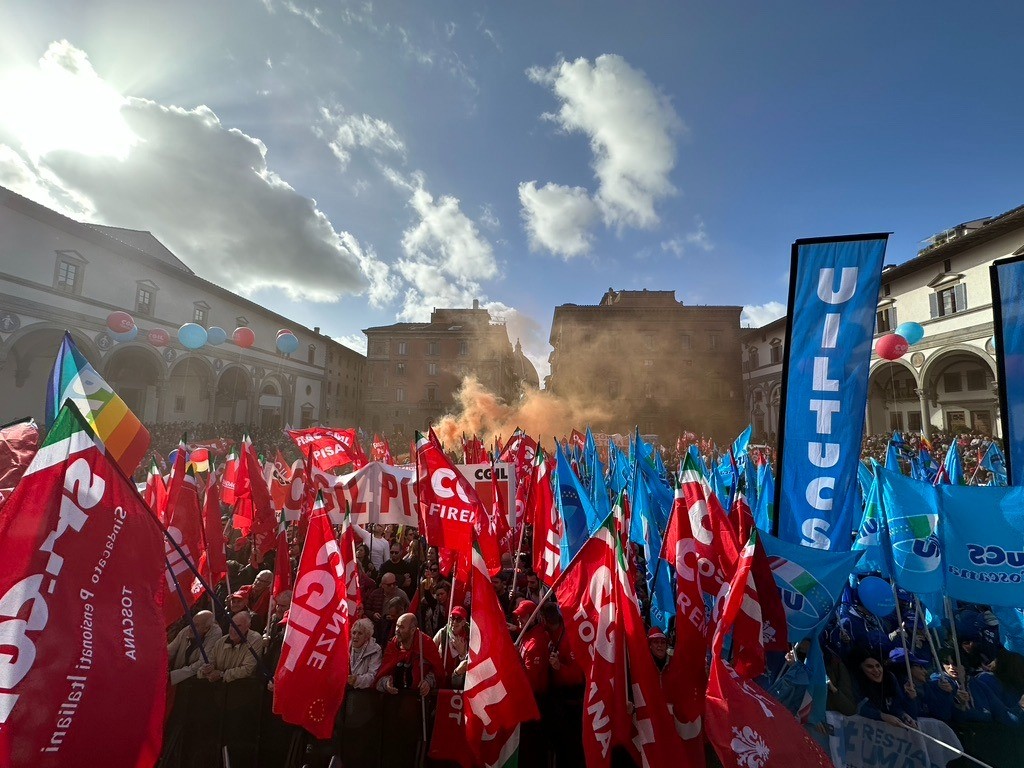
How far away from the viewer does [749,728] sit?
10.4 ft

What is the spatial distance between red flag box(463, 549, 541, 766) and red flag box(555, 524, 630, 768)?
0.44 meters

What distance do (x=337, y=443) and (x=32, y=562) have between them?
24.7 ft

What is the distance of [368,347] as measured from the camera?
171ft

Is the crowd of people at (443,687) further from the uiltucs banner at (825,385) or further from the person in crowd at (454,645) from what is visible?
the uiltucs banner at (825,385)

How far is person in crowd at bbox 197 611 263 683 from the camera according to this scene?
4305 millimetres

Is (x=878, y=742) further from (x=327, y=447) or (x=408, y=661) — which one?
(x=327, y=447)

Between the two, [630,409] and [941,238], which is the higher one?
[941,238]

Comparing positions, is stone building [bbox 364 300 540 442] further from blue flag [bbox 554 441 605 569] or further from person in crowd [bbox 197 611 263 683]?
person in crowd [bbox 197 611 263 683]

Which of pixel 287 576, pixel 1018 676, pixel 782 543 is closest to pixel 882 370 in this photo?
pixel 1018 676

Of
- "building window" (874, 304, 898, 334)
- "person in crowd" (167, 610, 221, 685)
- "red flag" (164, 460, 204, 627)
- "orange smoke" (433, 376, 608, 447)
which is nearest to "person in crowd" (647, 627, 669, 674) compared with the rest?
"person in crowd" (167, 610, 221, 685)

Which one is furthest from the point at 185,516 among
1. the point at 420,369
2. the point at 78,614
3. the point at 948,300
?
the point at 420,369

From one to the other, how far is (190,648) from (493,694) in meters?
3.09

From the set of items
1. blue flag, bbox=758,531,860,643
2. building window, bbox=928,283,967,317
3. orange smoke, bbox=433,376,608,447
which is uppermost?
building window, bbox=928,283,967,317

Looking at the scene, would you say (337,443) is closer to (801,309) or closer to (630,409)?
(801,309)
